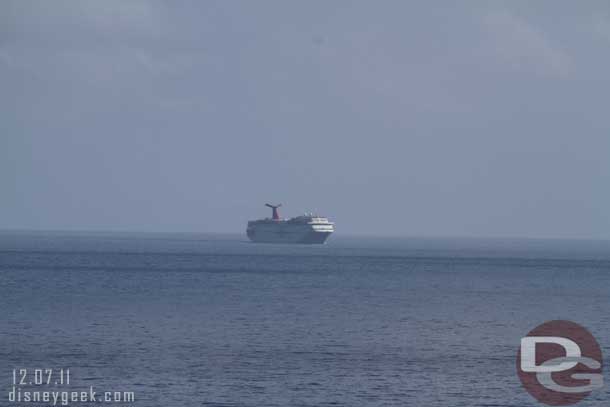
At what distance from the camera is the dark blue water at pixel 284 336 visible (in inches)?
1742

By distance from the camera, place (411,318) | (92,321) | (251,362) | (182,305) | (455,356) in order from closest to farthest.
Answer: (251,362) → (455,356) → (92,321) → (411,318) → (182,305)

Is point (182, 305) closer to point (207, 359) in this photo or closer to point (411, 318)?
point (411, 318)

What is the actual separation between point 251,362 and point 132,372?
6302mm

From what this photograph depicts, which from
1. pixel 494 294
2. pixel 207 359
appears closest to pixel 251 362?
pixel 207 359

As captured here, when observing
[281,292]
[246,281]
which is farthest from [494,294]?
[246,281]

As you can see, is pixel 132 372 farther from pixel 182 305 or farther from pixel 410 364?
pixel 182 305

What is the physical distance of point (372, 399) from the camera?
140 ft

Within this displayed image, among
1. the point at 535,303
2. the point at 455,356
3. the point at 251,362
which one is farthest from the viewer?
the point at 535,303

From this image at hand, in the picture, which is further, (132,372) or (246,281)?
(246,281)

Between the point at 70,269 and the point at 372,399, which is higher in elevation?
the point at 70,269

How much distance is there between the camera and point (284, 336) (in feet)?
201

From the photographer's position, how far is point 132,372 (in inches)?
1845

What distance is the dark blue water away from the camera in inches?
1742

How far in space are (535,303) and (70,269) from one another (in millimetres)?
67586
